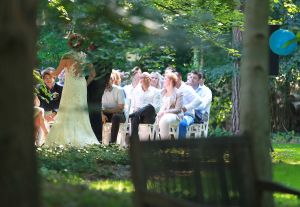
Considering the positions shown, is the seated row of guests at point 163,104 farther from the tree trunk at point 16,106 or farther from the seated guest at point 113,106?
the tree trunk at point 16,106

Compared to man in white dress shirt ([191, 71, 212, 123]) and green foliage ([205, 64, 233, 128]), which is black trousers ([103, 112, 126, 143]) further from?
green foliage ([205, 64, 233, 128])

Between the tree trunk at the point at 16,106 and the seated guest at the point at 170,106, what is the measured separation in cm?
1302

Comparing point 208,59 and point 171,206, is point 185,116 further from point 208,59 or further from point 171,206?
point 171,206

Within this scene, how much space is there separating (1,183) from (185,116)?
13.5 m

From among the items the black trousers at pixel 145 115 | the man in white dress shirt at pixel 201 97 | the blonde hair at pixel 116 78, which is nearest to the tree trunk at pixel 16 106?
the blonde hair at pixel 116 78

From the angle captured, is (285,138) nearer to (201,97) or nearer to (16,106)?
(201,97)

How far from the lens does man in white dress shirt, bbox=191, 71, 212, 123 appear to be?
17734 mm

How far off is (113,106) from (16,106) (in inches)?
519

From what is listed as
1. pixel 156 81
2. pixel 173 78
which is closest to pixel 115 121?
pixel 173 78

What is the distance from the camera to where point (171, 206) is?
14.3 ft

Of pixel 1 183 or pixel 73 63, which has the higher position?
pixel 73 63

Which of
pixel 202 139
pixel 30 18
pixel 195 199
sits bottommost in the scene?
pixel 195 199

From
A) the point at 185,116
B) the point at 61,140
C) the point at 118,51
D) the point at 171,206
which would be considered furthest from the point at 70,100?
the point at 171,206

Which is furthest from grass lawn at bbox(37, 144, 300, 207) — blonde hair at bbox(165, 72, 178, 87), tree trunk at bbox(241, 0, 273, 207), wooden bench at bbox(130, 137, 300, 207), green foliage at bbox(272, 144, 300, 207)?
blonde hair at bbox(165, 72, 178, 87)
